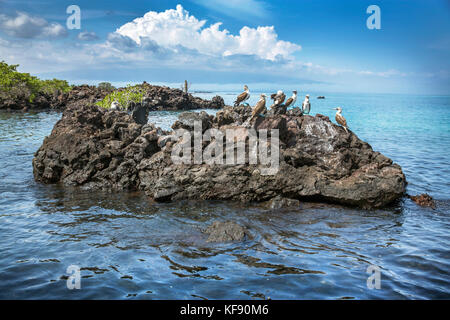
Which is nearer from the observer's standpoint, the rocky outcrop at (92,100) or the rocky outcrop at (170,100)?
the rocky outcrop at (92,100)

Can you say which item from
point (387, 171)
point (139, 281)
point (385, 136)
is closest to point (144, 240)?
point (139, 281)

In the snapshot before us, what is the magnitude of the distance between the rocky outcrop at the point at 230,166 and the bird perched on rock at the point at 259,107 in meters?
0.32

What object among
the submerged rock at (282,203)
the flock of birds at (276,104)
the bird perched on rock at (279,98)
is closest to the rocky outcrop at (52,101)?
the flock of birds at (276,104)

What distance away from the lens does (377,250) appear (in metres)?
8.00

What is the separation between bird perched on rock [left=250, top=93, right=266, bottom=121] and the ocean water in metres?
3.37

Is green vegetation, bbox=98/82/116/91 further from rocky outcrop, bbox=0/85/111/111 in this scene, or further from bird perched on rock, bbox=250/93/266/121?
bird perched on rock, bbox=250/93/266/121

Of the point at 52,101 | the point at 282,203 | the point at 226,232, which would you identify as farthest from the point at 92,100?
the point at 226,232

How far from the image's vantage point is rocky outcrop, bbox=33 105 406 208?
36.0ft

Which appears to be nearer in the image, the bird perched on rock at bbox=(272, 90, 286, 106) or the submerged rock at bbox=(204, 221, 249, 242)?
the submerged rock at bbox=(204, 221, 249, 242)

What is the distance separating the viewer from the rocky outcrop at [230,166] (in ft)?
36.0

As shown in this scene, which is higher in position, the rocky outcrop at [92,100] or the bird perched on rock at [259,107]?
the rocky outcrop at [92,100]

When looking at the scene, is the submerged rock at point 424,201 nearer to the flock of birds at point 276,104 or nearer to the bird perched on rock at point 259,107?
the flock of birds at point 276,104

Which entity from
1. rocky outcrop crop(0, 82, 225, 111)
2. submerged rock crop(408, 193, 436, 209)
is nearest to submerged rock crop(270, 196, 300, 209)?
submerged rock crop(408, 193, 436, 209)
